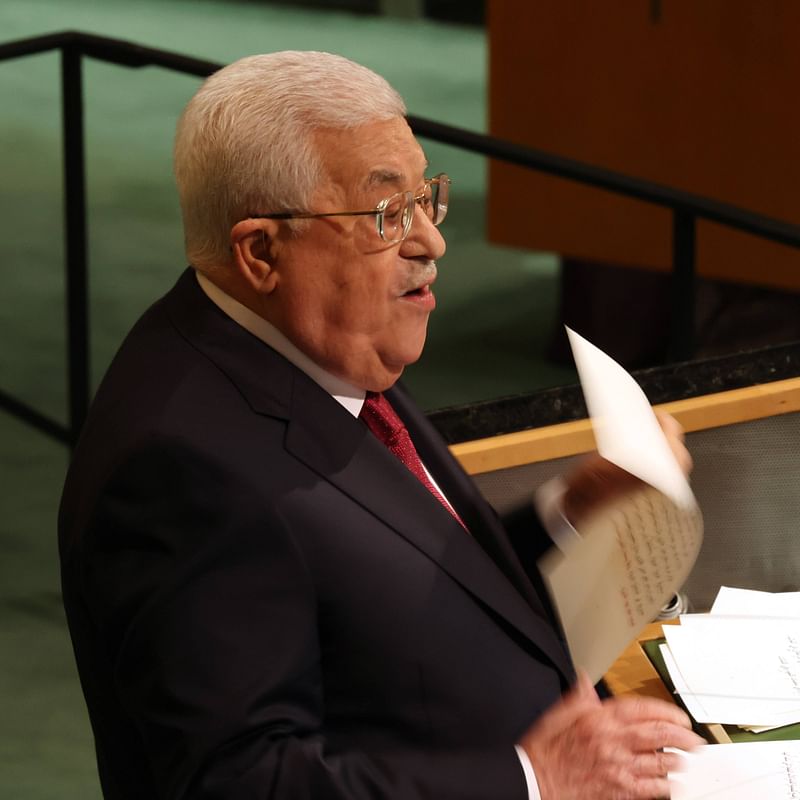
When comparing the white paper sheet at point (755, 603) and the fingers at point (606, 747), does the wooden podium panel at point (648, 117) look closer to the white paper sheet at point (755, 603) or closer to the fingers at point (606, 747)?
the white paper sheet at point (755, 603)

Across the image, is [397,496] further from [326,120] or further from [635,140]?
[635,140]

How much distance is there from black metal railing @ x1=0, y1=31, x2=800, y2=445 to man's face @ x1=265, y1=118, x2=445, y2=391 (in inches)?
53.5

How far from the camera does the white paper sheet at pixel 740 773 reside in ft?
5.43

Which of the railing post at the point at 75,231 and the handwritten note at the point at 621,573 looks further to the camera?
the railing post at the point at 75,231

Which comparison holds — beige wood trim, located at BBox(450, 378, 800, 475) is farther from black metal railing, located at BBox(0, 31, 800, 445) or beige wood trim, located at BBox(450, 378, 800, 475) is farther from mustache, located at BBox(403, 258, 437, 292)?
black metal railing, located at BBox(0, 31, 800, 445)

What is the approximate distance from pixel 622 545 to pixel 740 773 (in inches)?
10.4

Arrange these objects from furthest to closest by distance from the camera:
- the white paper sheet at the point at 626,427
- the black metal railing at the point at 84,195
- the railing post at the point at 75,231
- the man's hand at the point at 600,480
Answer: the railing post at the point at 75,231, the black metal railing at the point at 84,195, the man's hand at the point at 600,480, the white paper sheet at the point at 626,427

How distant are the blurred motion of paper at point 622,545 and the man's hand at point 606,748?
0.18 m

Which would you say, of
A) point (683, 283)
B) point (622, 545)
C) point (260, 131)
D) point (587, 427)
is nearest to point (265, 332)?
point (260, 131)

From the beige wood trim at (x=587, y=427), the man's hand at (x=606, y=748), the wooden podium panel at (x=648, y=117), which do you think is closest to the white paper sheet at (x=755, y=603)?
the beige wood trim at (x=587, y=427)

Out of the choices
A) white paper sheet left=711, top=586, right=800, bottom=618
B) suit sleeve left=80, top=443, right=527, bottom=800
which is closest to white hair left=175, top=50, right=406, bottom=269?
suit sleeve left=80, top=443, right=527, bottom=800

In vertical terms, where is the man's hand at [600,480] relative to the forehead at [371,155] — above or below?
below

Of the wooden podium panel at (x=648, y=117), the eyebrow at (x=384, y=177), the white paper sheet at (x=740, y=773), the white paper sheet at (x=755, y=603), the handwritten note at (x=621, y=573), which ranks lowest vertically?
the wooden podium panel at (x=648, y=117)

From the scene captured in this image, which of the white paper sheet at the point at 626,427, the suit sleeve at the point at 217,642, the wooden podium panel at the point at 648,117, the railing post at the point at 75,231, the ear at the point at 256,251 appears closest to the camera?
the suit sleeve at the point at 217,642
